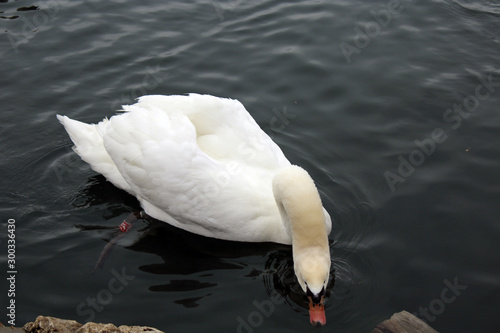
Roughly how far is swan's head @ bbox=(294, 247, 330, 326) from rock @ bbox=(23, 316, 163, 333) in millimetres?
1631

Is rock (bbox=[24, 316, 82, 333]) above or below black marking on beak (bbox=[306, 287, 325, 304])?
above

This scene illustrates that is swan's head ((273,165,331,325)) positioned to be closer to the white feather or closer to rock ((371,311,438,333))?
the white feather

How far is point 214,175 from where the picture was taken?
711 centimetres

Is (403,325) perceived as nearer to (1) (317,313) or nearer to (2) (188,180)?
(1) (317,313)

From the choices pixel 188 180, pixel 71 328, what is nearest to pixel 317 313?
pixel 188 180

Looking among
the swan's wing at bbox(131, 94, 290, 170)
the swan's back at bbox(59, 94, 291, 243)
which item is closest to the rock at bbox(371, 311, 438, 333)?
the swan's back at bbox(59, 94, 291, 243)

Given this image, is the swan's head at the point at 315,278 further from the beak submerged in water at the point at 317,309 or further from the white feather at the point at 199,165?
the white feather at the point at 199,165

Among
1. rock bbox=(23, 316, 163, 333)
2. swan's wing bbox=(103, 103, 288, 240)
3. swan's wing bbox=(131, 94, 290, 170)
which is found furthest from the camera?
swan's wing bbox=(131, 94, 290, 170)

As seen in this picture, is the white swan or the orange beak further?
the white swan

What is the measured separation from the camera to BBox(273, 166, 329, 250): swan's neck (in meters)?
6.53

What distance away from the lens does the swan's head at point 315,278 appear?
627 cm

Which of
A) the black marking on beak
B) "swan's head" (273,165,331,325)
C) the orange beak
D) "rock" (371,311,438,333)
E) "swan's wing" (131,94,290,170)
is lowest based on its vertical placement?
"rock" (371,311,438,333)

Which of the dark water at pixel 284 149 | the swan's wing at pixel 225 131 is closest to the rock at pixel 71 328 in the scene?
the dark water at pixel 284 149

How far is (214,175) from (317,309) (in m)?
1.84
